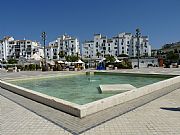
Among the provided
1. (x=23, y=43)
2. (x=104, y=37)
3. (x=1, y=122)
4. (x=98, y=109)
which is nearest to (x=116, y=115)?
(x=98, y=109)

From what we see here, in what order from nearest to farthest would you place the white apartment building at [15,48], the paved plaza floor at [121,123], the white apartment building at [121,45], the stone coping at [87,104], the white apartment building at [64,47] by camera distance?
the paved plaza floor at [121,123] → the stone coping at [87,104] → the white apartment building at [121,45] → the white apartment building at [64,47] → the white apartment building at [15,48]

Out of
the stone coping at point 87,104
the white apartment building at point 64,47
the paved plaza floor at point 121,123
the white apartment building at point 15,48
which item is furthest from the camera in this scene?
the white apartment building at point 15,48

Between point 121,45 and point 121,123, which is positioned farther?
point 121,45

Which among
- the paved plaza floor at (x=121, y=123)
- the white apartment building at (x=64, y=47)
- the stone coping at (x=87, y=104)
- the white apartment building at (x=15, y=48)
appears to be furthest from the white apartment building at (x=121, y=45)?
the paved plaza floor at (x=121, y=123)

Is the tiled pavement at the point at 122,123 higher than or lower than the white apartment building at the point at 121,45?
lower

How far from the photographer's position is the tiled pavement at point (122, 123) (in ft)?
15.1

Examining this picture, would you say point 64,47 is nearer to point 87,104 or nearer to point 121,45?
point 121,45

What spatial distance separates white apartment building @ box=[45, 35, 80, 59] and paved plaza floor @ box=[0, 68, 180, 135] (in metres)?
101

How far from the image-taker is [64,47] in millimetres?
110438

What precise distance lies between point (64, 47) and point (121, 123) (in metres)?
107

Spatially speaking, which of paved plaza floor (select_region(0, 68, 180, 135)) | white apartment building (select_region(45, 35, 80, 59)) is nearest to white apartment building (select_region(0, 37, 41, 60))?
white apartment building (select_region(45, 35, 80, 59))

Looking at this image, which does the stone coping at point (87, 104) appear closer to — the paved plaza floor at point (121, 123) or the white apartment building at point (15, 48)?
the paved plaza floor at point (121, 123)

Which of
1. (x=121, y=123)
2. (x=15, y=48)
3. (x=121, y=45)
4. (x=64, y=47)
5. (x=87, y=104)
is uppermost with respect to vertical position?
(x=121, y=45)

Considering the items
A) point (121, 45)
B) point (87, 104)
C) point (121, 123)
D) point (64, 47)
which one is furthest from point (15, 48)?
point (121, 123)
